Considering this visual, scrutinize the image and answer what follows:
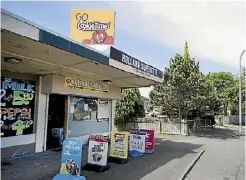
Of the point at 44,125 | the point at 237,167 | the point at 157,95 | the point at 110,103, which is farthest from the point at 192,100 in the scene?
the point at 44,125

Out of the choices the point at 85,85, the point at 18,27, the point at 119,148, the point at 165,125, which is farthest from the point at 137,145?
the point at 165,125

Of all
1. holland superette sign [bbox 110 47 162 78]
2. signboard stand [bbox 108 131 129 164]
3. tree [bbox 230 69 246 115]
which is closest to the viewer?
holland superette sign [bbox 110 47 162 78]

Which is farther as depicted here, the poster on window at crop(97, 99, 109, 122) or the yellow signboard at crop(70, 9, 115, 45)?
the yellow signboard at crop(70, 9, 115, 45)

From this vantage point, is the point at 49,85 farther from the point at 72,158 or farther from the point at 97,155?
the point at 72,158

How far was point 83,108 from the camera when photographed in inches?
537

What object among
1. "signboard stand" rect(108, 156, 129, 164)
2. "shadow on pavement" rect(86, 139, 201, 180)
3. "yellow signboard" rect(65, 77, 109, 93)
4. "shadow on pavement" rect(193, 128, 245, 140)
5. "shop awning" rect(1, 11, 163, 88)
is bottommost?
"shadow on pavement" rect(86, 139, 201, 180)

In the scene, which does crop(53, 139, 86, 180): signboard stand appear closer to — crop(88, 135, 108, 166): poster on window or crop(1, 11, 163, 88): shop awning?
crop(88, 135, 108, 166): poster on window

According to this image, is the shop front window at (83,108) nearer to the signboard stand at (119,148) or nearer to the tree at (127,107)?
the signboard stand at (119,148)

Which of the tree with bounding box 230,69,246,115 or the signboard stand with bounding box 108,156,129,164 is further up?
the tree with bounding box 230,69,246,115

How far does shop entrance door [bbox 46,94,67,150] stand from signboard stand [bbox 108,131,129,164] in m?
2.99

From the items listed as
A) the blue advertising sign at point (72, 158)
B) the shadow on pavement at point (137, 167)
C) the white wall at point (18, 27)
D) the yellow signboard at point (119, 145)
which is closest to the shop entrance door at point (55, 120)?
the yellow signboard at point (119, 145)

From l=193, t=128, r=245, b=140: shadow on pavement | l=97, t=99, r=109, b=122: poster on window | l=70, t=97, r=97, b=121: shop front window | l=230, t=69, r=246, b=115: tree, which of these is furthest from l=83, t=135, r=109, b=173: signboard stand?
l=230, t=69, r=246, b=115: tree

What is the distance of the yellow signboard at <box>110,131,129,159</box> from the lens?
993 cm

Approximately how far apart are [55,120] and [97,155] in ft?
14.5
